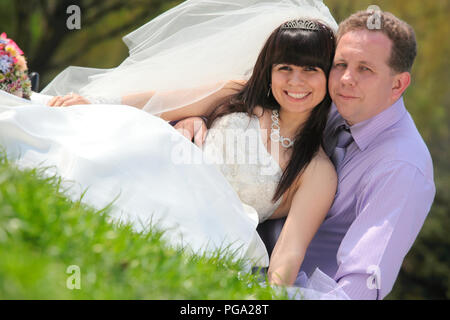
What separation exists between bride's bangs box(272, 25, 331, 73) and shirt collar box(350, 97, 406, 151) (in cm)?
44

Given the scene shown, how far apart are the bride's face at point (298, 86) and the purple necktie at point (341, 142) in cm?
38

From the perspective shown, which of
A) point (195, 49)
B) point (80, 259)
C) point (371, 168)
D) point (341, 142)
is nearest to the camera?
point (80, 259)

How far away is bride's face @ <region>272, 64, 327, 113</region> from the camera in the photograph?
3.75m

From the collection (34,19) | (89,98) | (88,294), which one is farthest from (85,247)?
(34,19)

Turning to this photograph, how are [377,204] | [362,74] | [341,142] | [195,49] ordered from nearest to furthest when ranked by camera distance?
[377,204] < [362,74] < [341,142] < [195,49]

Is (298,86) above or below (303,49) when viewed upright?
A: below

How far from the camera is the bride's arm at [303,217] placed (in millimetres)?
3439

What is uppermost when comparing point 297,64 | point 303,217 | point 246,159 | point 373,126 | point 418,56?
point 297,64

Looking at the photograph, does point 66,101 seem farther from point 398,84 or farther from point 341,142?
point 398,84

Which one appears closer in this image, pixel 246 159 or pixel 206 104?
pixel 246 159

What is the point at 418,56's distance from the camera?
1107cm

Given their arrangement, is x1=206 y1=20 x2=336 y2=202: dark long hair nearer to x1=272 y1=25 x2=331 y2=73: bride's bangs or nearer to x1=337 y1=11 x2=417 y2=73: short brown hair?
x1=272 y1=25 x2=331 y2=73: bride's bangs

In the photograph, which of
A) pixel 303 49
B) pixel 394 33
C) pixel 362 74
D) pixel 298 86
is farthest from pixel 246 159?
pixel 394 33

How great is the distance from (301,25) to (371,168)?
104cm
